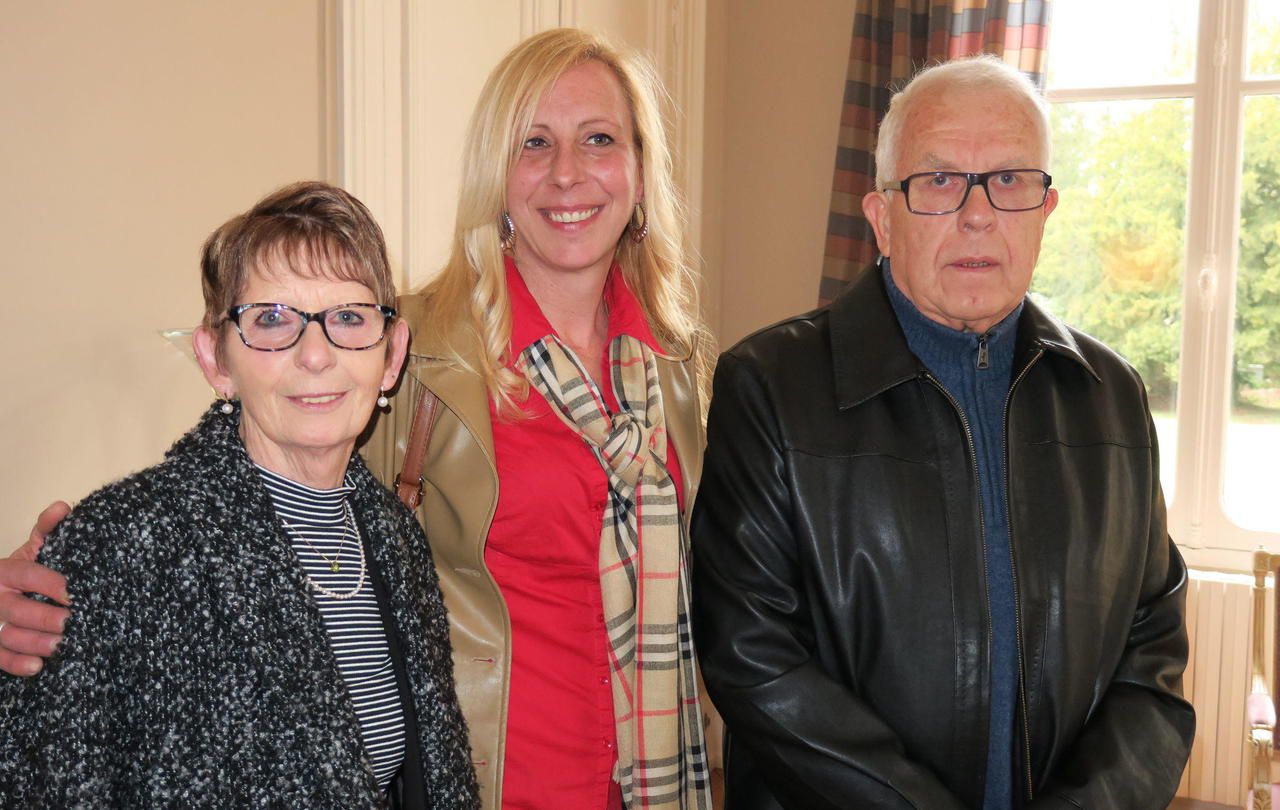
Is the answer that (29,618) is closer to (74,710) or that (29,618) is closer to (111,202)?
(74,710)

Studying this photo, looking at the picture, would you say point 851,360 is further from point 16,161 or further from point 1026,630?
point 16,161

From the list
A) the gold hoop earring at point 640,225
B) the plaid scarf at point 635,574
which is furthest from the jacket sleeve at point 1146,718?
the gold hoop earring at point 640,225

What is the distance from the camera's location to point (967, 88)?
156 centimetres

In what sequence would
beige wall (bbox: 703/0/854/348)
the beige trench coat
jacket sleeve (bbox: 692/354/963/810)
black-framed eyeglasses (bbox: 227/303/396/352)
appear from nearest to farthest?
black-framed eyeglasses (bbox: 227/303/396/352) < jacket sleeve (bbox: 692/354/963/810) < the beige trench coat < beige wall (bbox: 703/0/854/348)

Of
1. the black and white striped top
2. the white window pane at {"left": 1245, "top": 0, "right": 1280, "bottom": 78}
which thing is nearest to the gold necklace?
the black and white striped top

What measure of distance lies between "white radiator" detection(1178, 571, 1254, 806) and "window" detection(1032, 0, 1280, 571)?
0.28 m

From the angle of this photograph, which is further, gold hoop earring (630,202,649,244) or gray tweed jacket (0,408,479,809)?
gold hoop earring (630,202,649,244)

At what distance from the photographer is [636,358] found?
1807 millimetres

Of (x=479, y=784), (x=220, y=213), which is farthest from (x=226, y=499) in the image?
(x=220, y=213)

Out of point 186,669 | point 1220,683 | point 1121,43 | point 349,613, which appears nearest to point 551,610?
point 349,613

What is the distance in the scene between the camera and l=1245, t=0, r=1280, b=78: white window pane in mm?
3998

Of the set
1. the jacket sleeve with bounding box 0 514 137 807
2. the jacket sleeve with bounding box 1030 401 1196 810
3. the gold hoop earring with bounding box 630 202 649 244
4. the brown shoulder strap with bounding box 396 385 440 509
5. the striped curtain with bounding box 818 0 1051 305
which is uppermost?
the striped curtain with bounding box 818 0 1051 305

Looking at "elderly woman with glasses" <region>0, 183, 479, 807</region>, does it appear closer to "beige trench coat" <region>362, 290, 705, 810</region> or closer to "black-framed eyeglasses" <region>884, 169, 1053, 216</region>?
"beige trench coat" <region>362, 290, 705, 810</region>

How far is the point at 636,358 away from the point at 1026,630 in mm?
708
